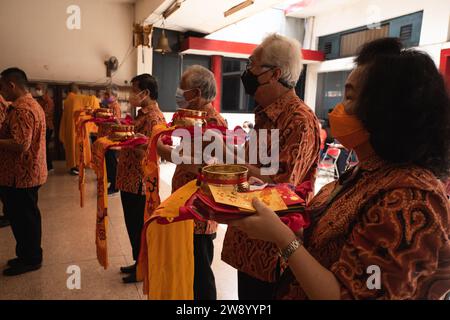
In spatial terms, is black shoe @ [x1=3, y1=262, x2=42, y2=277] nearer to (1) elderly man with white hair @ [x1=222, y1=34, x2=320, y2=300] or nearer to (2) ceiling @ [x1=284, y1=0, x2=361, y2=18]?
(1) elderly man with white hair @ [x1=222, y1=34, x2=320, y2=300]

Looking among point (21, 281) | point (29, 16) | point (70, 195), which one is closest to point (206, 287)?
point (21, 281)

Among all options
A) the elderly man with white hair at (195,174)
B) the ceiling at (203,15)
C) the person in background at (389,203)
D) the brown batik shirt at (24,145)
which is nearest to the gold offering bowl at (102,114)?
the brown batik shirt at (24,145)

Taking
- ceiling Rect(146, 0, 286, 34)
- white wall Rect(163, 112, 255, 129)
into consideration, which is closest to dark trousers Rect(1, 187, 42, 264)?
ceiling Rect(146, 0, 286, 34)

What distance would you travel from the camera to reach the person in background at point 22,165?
243 centimetres

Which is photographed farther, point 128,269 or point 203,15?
Answer: point 203,15

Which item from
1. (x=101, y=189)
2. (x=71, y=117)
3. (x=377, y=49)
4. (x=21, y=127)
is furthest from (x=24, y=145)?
(x=71, y=117)

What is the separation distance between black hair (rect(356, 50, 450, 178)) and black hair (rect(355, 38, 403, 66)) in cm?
5

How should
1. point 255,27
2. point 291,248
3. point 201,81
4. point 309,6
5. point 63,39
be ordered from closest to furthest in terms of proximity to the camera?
point 291,248 → point 201,81 → point 63,39 → point 309,6 → point 255,27

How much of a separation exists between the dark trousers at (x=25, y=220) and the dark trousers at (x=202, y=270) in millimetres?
1497

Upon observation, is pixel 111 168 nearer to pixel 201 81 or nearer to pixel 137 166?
pixel 137 166

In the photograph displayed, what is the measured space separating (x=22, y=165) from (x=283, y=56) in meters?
2.13

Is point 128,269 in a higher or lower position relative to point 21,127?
lower

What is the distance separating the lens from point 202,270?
6.36ft

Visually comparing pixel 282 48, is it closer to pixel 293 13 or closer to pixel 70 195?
pixel 70 195
